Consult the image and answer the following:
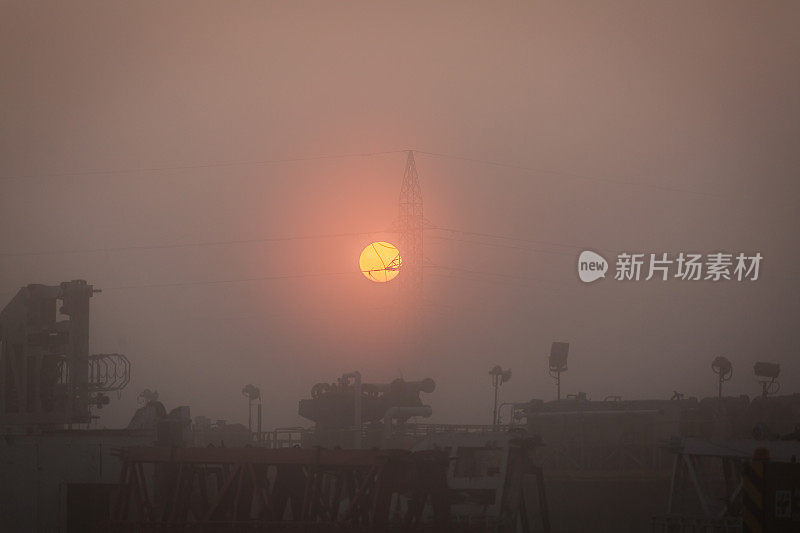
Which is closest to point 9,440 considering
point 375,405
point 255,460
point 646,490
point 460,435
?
point 255,460

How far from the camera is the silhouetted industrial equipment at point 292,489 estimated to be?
1956cm

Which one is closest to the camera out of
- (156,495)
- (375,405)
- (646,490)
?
(156,495)

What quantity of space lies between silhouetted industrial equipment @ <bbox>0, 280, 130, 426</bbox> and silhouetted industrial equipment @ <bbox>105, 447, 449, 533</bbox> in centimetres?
730

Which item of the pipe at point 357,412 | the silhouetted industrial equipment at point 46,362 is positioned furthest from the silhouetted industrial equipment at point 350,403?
the silhouetted industrial equipment at point 46,362

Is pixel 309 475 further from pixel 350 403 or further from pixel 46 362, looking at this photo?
pixel 350 403

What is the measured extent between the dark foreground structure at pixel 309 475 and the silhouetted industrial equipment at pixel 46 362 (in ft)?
0.11

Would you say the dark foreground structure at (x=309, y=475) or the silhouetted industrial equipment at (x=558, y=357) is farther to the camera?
the silhouetted industrial equipment at (x=558, y=357)

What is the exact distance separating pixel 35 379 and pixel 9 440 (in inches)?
101

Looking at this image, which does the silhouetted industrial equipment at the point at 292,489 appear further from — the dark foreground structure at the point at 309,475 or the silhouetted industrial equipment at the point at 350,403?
the silhouetted industrial equipment at the point at 350,403

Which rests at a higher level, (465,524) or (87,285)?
(87,285)

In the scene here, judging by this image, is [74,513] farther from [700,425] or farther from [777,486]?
[700,425]

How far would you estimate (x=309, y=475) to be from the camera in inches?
806

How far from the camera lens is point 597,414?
44.3m

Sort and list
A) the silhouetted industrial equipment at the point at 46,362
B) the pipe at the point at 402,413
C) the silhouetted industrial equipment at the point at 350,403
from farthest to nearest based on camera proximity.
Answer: the silhouetted industrial equipment at the point at 350,403 < the pipe at the point at 402,413 < the silhouetted industrial equipment at the point at 46,362
